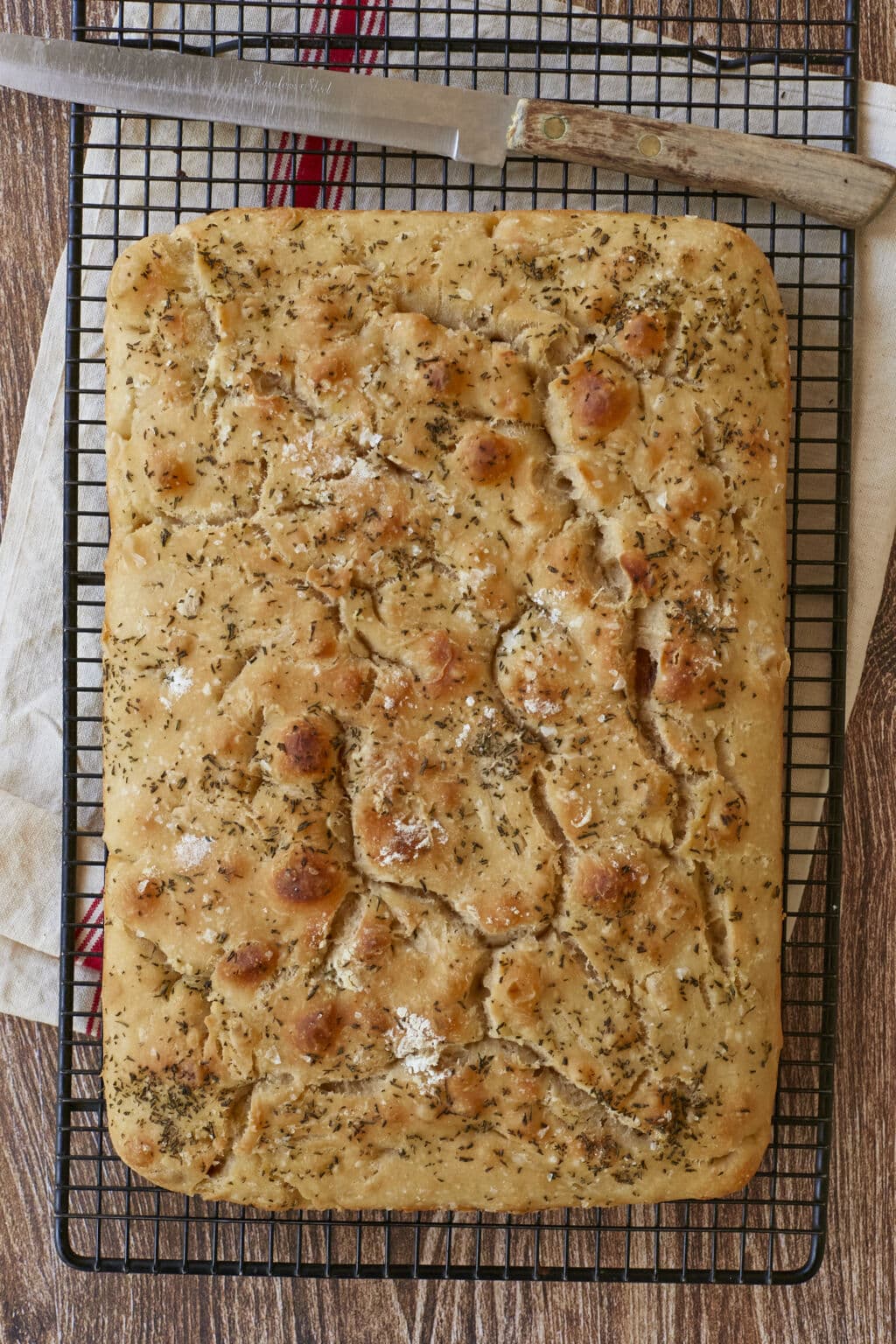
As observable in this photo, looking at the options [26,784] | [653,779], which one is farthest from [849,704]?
[26,784]

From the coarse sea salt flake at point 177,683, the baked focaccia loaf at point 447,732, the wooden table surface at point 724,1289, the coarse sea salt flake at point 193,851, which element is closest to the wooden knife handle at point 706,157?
the baked focaccia loaf at point 447,732

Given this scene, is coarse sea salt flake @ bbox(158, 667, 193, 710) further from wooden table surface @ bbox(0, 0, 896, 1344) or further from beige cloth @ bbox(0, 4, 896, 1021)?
wooden table surface @ bbox(0, 0, 896, 1344)

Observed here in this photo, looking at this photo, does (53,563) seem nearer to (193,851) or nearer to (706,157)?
(193,851)

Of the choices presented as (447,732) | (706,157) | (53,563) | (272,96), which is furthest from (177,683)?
(706,157)

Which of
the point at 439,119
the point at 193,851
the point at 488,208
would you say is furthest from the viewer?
the point at 488,208

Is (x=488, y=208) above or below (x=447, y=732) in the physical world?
above

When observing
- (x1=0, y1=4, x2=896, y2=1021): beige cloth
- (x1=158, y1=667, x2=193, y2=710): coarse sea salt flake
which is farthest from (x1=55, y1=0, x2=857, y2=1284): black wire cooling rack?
(x1=158, y1=667, x2=193, y2=710): coarse sea salt flake
